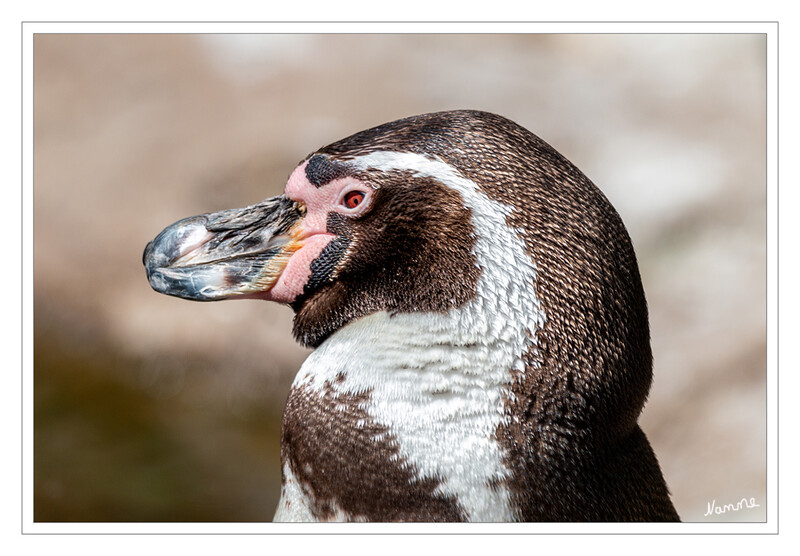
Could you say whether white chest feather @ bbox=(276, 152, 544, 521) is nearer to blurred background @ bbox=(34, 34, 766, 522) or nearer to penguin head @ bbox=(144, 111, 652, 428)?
penguin head @ bbox=(144, 111, 652, 428)

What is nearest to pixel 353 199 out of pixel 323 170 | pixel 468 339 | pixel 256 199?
pixel 323 170

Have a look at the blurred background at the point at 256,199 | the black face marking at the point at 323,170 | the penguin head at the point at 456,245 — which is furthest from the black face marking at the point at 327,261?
the blurred background at the point at 256,199

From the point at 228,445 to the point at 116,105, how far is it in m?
A: 1.41

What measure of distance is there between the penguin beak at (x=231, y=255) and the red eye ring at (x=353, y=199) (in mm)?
106

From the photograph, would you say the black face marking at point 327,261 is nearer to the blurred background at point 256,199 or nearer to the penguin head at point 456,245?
the penguin head at point 456,245

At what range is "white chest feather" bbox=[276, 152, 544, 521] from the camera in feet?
4.82

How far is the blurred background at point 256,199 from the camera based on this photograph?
3.05 meters

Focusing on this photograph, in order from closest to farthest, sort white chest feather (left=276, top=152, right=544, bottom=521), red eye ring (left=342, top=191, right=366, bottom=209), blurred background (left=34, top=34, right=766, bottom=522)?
white chest feather (left=276, top=152, right=544, bottom=521), red eye ring (left=342, top=191, right=366, bottom=209), blurred background (left=34, top=34, right=766, bottom=522)

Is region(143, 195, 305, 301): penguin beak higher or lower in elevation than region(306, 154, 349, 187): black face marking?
lower

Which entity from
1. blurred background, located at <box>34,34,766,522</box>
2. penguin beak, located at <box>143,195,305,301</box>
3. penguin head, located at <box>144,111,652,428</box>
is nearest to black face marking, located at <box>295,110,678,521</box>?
penguin head, located at <box>144,111,652,428</box>

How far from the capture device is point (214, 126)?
378 centimetres

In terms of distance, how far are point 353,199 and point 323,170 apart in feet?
0.25

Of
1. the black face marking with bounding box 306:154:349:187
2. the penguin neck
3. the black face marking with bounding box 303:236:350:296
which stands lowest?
the penguin neck

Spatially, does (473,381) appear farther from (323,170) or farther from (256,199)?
(256,199)
